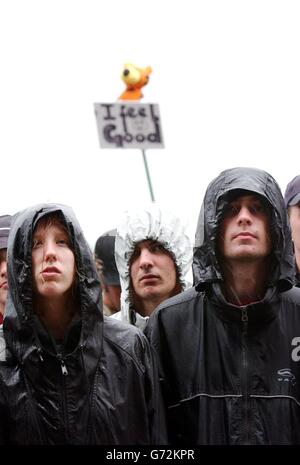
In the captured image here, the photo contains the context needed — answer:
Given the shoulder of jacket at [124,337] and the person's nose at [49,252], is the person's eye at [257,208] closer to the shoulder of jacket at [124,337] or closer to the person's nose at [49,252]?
the shoulder of jacket at [124,337]

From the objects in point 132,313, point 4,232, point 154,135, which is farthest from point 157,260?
point 154,135

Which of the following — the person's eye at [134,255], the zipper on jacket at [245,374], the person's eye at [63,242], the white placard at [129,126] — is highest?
the white placard at [129,126]

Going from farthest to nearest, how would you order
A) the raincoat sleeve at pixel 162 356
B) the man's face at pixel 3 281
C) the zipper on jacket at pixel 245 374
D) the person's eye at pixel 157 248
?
the person's eye at pixel 157 248 → the man's face at pixel 3 281 → the raincoat sleeve at pixel 162 356 → the zipper on jacket at pixel 245 374

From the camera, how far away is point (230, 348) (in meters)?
5.07

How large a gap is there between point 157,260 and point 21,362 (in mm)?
1705

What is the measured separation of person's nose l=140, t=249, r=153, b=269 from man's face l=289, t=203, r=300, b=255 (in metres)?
0.83

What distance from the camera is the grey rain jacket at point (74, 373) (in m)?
4.77

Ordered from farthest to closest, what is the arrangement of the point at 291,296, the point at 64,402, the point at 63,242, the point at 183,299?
the point at 183,299, the point at 291,296, the point at 63,242, the point at 64,402

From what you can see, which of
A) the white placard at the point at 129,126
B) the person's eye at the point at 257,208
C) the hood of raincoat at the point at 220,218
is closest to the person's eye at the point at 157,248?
the hood of raincoat at the point at 220,218

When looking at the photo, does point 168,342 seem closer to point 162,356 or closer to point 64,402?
point 162,356

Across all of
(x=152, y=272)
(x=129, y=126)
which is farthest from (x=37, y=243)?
(x=129, y=126)

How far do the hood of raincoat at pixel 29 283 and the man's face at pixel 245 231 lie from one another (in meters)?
0.65

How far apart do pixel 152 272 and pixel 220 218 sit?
110 cm
